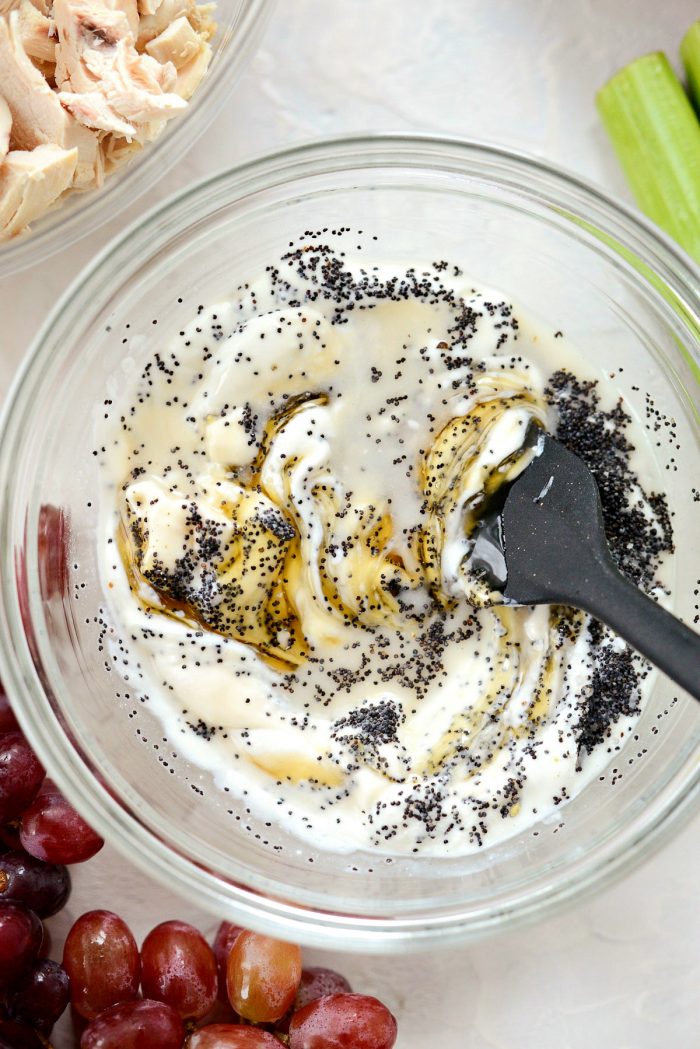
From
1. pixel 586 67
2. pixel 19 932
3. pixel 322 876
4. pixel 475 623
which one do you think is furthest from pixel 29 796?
pixel 586 67

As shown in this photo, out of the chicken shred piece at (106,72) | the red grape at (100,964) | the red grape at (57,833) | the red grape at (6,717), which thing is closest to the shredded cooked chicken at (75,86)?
the chicken shred piece at (106,72)

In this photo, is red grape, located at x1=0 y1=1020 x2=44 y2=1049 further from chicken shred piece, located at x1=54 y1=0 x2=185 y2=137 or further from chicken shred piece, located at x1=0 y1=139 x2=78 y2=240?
chicken shred piece, located at x1=54 y1=0 x2=185 y2=137

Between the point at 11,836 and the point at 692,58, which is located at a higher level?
the point at 692,58

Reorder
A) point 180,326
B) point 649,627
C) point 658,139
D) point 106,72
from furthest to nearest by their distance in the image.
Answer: point 658,139 → point 180,326 → point 106,72 → point 649,627

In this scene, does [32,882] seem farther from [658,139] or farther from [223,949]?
[658,139]

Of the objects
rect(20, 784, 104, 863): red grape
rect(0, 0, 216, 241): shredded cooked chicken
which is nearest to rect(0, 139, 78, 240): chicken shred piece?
rect(0, 0, 216, 241): shredded cooked chicken

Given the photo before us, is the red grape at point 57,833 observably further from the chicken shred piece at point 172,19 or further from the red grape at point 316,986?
the chicken shred piece at point 172,19

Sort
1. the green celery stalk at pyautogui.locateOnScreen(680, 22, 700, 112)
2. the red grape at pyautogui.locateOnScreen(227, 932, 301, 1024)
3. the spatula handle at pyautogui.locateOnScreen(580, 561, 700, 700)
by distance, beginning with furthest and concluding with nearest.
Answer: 1. the green celery stalk at pyautogui.locateOnScreen(680, 22, 700, 112)
2. the red grape at pyautogui.locateOnScreen(227, 932, 301, 1024)
3. the spatula handle at pyautogui.locateOnScreen(580, 561, 700, 700)

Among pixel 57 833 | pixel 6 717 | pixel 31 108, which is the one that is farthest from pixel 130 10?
pixel 57 833
